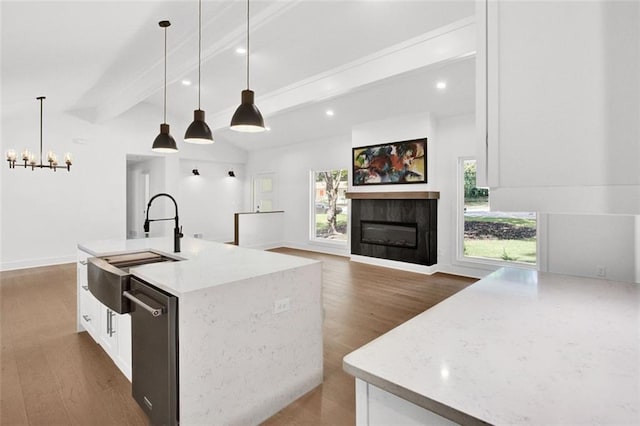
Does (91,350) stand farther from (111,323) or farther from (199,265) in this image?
(199,265)

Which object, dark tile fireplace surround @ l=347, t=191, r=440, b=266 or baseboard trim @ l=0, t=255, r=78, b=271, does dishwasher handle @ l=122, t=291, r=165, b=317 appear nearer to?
dark tile fireplace surround @ l=347, t=191, r=440, b=266

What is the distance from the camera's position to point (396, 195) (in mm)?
5852

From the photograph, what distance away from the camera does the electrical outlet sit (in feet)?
6.40

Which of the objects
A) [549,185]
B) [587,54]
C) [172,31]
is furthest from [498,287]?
[172,31]

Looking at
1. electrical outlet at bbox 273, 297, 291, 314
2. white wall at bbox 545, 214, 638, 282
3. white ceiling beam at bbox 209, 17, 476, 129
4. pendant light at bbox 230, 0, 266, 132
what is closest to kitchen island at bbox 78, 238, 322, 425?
electrical outlet at bbox 273, 297, 291, 314

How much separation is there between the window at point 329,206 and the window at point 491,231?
2.65 m

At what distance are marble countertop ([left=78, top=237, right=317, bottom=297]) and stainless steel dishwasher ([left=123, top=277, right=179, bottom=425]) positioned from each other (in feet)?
0.23

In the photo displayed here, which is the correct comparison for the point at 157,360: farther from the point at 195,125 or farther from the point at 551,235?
the point at 551,235

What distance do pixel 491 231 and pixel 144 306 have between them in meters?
5.15

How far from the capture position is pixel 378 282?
5004mm

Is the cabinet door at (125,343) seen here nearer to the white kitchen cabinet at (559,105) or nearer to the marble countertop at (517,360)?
the marble countertop at (517,360)

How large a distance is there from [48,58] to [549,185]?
4300 mm

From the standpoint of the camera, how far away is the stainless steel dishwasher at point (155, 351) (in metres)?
1.57

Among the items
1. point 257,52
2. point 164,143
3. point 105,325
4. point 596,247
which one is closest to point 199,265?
point 105,325
